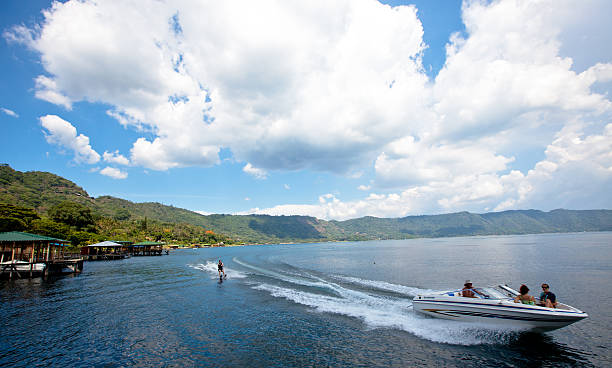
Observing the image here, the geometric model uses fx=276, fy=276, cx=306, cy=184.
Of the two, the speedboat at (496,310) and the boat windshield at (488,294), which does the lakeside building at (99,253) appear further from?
the boat windshield at (488,294)

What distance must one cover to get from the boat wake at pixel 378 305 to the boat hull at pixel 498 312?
572 mm

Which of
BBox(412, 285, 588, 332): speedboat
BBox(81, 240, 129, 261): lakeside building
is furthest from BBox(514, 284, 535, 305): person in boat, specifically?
BBox(81, 240, 129, 261): lakeside building

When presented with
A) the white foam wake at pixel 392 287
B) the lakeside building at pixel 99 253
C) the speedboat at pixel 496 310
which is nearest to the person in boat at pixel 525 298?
the speedboat at pixel 496 310

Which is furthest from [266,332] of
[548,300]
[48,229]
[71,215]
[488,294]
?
[71,215]

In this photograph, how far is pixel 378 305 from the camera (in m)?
24.4

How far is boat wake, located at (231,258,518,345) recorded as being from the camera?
55.5 feet

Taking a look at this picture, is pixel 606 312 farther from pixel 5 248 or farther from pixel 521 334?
pixel 5 248

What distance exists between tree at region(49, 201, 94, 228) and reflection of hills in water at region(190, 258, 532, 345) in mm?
100375

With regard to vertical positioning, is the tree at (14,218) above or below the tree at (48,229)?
above

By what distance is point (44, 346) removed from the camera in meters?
15.6

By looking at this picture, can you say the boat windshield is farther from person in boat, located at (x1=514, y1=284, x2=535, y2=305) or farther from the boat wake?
the boat wake

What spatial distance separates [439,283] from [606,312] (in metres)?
15.9

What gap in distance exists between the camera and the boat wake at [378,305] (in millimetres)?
16922

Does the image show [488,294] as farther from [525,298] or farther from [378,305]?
[378,305]
